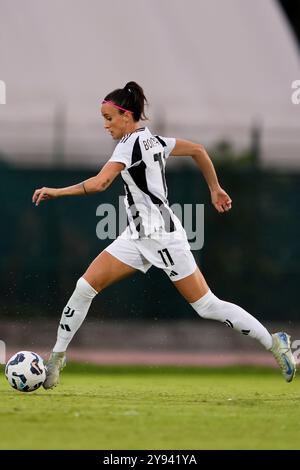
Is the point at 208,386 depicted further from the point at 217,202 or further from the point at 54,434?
the point at 54,434

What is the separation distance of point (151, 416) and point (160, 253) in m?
1.52

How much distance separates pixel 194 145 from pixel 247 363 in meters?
5.84

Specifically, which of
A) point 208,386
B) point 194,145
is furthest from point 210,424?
point 208,386

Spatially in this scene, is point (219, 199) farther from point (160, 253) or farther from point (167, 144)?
point (160, 253)

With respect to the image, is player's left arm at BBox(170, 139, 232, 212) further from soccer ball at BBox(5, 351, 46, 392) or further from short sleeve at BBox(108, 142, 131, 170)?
soccer ball at BBox(5, 351, 46, 392)

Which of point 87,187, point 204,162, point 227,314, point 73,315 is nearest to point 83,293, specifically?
point 73,315

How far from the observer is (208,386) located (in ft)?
34.8

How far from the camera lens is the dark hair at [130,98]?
27.8 ft

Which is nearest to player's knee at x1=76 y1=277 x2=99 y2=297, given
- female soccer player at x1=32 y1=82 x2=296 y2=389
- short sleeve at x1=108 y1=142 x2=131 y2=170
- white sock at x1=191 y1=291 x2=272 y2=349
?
female soccer player at x1=32 y1=82 x2=296 y2=389

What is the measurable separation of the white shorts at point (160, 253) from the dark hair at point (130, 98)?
0.91m

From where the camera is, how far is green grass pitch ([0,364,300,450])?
20.8ft

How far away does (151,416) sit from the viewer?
743 centimetres

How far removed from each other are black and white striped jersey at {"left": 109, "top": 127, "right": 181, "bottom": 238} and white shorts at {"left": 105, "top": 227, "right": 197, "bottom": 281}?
0.06 metres

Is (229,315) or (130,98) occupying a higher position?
(130,98)
